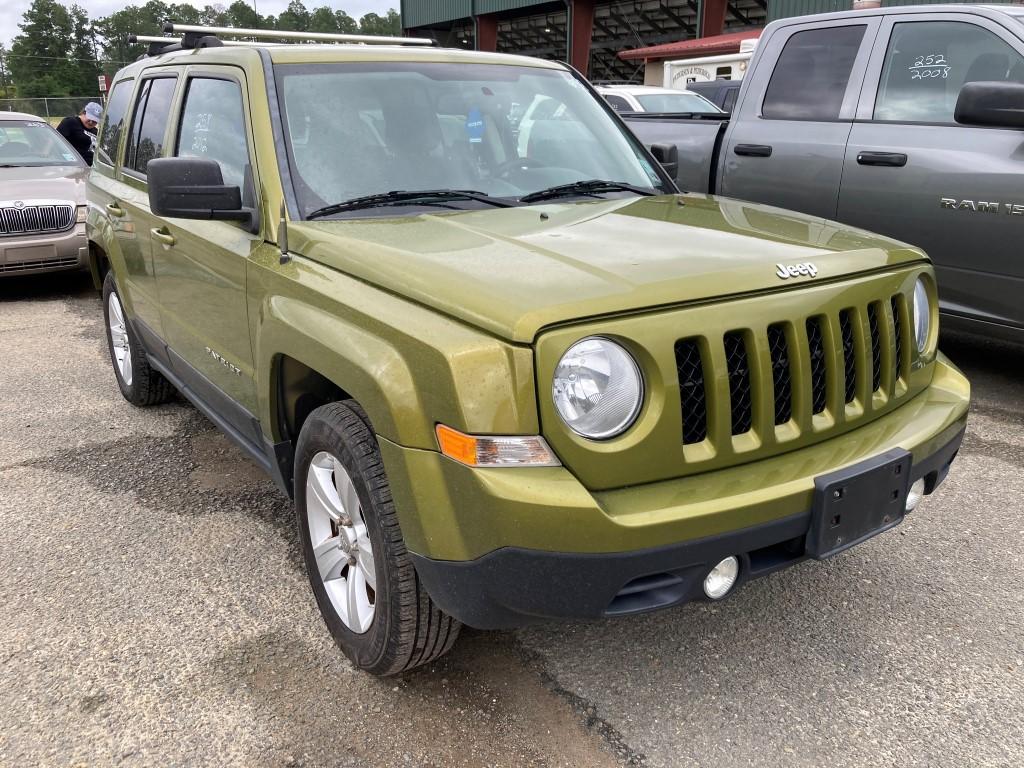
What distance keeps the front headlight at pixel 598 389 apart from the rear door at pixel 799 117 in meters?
3.61

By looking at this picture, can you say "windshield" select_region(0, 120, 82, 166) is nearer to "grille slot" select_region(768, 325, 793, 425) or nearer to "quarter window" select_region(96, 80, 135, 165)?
"quarter window" select_region(96, 80, 135, 165)

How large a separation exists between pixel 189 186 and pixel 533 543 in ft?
5.39

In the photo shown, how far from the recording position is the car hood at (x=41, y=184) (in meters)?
8.01

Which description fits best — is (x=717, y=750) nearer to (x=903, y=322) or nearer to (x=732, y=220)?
(x=903, y=322)

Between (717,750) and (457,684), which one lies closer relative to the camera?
(717,750)

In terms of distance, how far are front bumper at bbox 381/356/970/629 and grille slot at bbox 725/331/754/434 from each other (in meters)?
0.13

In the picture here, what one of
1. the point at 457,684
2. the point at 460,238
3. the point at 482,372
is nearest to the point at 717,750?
the point at 457,684

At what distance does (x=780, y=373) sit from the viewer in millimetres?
2207

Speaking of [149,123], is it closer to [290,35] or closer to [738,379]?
[290,35]

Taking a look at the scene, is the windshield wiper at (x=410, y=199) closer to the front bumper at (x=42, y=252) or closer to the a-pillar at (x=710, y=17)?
the front bumper at (x=42, y=252)

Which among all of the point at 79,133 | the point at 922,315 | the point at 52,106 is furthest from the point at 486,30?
the point at 922,315

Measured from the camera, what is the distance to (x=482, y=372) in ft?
6.27

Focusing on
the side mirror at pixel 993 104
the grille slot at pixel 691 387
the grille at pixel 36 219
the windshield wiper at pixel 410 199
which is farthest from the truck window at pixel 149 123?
the grille at pixel 36 219

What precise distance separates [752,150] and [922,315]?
3070 mm
